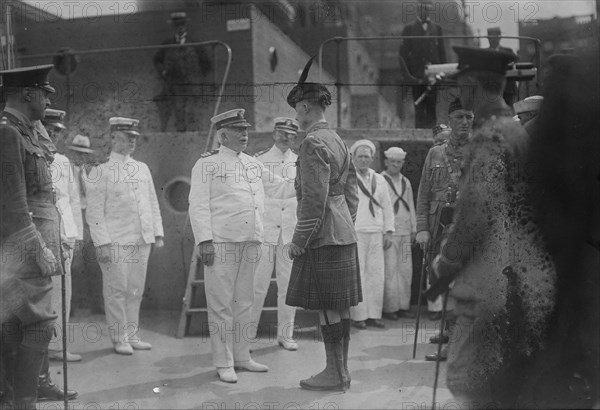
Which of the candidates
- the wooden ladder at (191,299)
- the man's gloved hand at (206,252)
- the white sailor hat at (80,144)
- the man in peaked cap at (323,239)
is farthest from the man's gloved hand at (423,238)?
the white sailor hat at (80,144)

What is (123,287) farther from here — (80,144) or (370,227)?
(370,227)

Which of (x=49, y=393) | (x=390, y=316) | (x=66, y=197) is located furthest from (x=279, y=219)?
(x=49, y=393)

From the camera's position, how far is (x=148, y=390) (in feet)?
16.4

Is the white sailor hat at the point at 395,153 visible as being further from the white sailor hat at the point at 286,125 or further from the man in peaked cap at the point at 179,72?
the man in peaked cap at the point at 179,72

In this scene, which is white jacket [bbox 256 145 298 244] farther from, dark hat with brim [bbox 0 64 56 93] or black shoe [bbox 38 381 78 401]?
dark hat with brim [bbox 0 64 56 93]

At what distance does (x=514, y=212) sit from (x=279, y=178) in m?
3.21

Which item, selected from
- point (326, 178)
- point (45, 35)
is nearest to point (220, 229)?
point (326, 178)

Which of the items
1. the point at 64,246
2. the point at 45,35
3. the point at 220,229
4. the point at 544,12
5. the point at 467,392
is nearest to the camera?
the point at 467,392

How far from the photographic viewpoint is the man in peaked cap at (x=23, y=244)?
156 inches

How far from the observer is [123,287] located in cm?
646

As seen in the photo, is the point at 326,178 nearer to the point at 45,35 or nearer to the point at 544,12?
the point at 544,12

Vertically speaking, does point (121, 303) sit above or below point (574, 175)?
below

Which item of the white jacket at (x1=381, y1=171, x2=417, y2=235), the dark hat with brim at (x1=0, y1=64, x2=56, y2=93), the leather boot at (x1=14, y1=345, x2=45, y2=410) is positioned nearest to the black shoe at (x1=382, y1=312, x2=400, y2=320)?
the white jacket at (x1=381, y1=171, x2=417, y2=235)

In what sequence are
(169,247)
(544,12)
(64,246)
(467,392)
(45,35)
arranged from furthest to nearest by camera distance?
(45,35), (169,247), (64,246), (544,12), (467,392)
